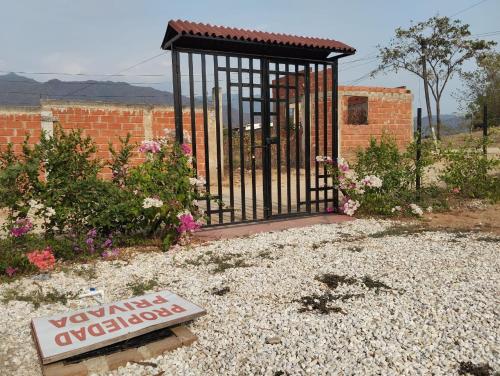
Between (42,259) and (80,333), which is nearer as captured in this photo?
(80,333)

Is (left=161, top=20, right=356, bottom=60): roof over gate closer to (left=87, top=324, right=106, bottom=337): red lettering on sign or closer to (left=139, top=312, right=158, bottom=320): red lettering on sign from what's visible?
(left=139, top=312, right=158, bottom=320): red lettering on sign

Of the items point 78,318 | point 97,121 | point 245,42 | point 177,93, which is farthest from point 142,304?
point 97,121

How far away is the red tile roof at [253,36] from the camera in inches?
201

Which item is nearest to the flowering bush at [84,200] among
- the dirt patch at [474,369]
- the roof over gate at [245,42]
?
the roof over gate at [245,42]

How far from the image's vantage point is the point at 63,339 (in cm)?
246

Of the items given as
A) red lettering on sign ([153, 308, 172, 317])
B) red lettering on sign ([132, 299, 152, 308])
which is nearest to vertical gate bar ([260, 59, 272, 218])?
red lettering on sign ([132, 299, 152, 308])

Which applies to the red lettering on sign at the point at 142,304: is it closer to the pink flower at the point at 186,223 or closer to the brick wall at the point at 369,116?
the pink flower at the point at 186,223

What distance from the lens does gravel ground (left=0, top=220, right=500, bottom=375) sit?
2.35 m

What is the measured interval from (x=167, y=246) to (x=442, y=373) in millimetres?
3201

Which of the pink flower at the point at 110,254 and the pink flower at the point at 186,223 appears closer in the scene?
the pink flower at the point at 110,254

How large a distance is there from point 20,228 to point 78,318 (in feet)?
6.00

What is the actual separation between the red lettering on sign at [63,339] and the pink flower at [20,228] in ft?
6.50

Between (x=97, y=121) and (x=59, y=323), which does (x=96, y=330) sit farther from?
(x=97, y=121)

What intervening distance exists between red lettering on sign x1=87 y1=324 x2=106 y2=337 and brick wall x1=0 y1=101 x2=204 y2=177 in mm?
6834
